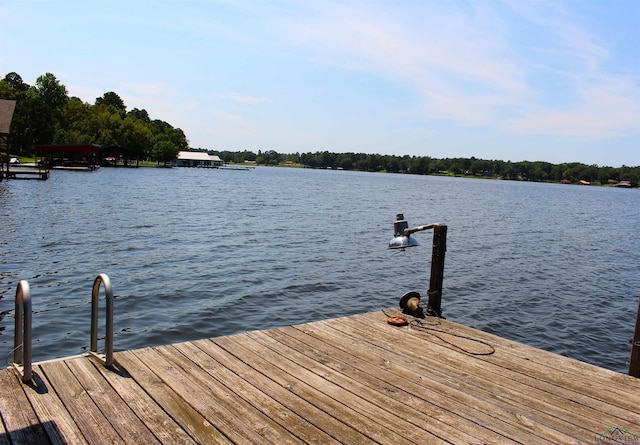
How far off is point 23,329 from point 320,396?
9.54 feet

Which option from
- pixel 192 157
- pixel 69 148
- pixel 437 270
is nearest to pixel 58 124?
pixel 69 148

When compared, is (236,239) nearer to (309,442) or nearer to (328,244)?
(328,244)

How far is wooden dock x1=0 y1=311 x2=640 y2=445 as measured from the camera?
423cm

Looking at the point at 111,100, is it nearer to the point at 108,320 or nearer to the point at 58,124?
the point at 58,124

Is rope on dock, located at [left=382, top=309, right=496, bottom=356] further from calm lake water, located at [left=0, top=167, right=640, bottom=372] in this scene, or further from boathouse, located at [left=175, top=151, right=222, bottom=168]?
boathouse, located at [left=175, top=151, right=222, bottom=168]

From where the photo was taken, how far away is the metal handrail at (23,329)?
15.2ft

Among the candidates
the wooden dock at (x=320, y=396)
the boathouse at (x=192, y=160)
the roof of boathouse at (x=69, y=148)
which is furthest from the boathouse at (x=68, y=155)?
the wooden dock at (x=320, y=396)

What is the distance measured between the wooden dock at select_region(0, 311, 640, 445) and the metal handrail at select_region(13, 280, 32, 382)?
0.12 meters

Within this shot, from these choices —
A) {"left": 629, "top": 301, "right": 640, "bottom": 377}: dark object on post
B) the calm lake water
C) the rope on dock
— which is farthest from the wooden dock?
the calm lake water

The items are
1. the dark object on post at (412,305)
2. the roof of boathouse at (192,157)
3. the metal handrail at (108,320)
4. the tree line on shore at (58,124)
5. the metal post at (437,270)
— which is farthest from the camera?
the roof of boathouse at (192,157)

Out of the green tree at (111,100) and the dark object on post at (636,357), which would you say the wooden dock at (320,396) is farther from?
the green tree at (111,100)

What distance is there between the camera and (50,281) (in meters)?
14.0

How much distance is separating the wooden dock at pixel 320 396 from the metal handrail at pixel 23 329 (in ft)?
0.39

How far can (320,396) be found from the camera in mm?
5004
